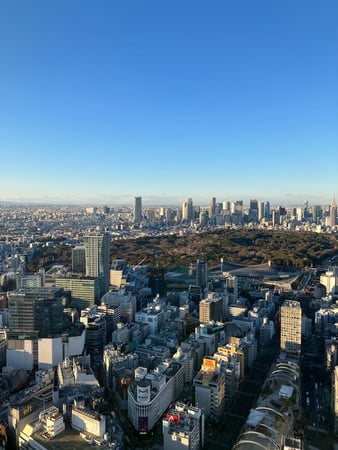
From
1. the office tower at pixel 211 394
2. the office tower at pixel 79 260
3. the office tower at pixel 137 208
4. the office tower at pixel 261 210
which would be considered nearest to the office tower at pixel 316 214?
the office tower at pixel 261 210

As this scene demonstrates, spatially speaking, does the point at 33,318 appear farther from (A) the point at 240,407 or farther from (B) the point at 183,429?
(A) the point at 240,407

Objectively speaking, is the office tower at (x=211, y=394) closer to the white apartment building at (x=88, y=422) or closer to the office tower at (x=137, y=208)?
the white apartment building at (x=88, y=422)

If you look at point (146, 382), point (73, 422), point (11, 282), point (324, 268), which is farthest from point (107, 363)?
point (324, 268)

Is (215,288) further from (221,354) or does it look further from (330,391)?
(330,391)

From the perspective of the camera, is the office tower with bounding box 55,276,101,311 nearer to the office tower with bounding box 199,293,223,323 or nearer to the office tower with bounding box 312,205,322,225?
the office tower with bounding box 199,293,223,323

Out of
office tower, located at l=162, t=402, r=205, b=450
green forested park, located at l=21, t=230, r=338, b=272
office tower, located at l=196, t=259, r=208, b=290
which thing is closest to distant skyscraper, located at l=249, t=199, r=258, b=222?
green forested park, located at l=21, t=230, r=338, b=272

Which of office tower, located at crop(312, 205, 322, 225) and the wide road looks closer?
the wide road
